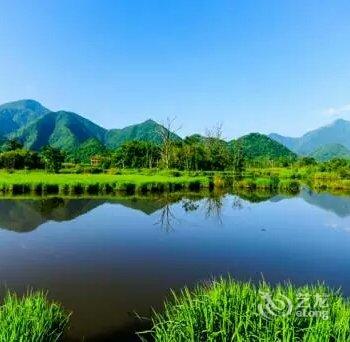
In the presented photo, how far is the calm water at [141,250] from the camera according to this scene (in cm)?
1235

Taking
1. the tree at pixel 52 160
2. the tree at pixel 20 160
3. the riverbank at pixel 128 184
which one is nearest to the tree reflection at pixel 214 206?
the riverbank at pixel 128 184

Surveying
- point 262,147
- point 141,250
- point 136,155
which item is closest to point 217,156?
point 136,155

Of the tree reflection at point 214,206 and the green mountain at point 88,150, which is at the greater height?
the green mountain at point 88,150

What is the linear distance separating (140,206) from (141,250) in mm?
14038

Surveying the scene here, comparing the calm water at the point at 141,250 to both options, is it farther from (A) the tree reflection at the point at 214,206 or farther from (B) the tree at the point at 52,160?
(B) the tree at the point at 52,160

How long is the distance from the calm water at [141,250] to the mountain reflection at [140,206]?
0.08 m

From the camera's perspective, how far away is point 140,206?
1268 inches

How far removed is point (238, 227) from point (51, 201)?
15.6 meters

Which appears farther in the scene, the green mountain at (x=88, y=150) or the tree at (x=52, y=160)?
the green mountain at (x=88, y=150)

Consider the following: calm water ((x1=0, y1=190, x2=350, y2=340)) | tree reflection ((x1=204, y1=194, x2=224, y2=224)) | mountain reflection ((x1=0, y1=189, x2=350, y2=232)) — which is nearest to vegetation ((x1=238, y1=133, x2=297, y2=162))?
mountain reflection ((x1=0, y1=189, x2=350, y2=232))

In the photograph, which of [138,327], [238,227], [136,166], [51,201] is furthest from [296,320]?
[136,166]

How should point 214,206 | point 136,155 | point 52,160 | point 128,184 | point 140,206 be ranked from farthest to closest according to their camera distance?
point 136,155, point 52,160, point 128,184, point 214,206, point 140,206

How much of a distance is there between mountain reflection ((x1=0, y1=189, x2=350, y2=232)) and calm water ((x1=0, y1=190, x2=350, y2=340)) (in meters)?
0.08

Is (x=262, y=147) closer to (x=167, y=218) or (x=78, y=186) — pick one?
(x=78, y=186)
